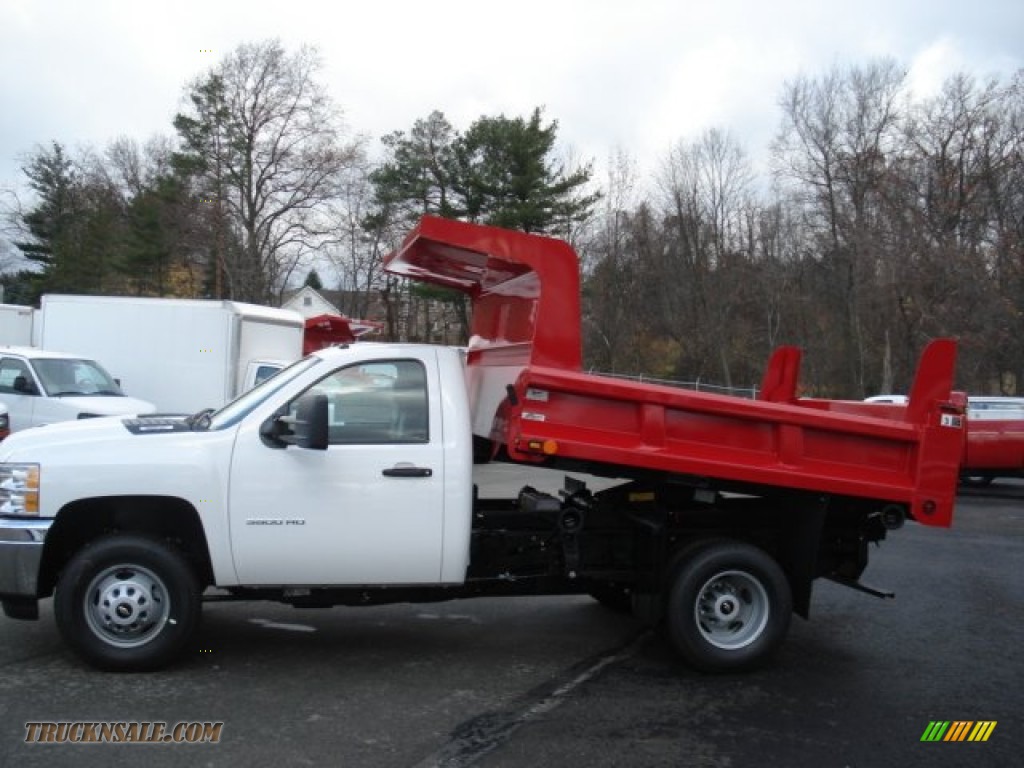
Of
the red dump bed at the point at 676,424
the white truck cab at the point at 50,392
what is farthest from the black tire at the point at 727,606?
the white truck cab at the point at 50,392

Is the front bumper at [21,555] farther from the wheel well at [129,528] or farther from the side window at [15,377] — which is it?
the side window at [15,377]

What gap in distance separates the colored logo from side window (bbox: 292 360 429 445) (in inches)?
126

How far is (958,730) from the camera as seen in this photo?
16.0 ft

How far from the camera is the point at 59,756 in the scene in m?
4.22

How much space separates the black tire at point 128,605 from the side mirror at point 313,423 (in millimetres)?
1064

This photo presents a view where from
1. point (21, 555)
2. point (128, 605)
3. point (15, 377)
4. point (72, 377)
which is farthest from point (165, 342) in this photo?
point (128, 605)

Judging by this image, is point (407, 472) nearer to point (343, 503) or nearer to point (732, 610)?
point (343, 503)

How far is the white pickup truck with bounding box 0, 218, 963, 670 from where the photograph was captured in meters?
5.27

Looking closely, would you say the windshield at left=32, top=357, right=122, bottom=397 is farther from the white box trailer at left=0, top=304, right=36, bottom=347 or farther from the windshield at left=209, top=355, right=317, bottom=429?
the windshield at left=209, top=355, right=317, bottom=429

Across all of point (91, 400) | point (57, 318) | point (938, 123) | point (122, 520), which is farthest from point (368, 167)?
point (122, 520)

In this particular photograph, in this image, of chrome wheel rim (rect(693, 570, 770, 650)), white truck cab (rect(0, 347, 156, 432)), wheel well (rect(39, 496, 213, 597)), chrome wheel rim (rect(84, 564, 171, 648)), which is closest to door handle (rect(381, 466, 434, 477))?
wheel well (rect(39, 496, 213, 597))

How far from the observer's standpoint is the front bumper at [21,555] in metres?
5.17

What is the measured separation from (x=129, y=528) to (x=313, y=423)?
1.42 m

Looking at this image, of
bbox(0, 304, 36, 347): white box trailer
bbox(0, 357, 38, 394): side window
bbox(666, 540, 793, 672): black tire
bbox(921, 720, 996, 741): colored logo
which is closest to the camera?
bbox(921, 720, 996, 741): colored logo
